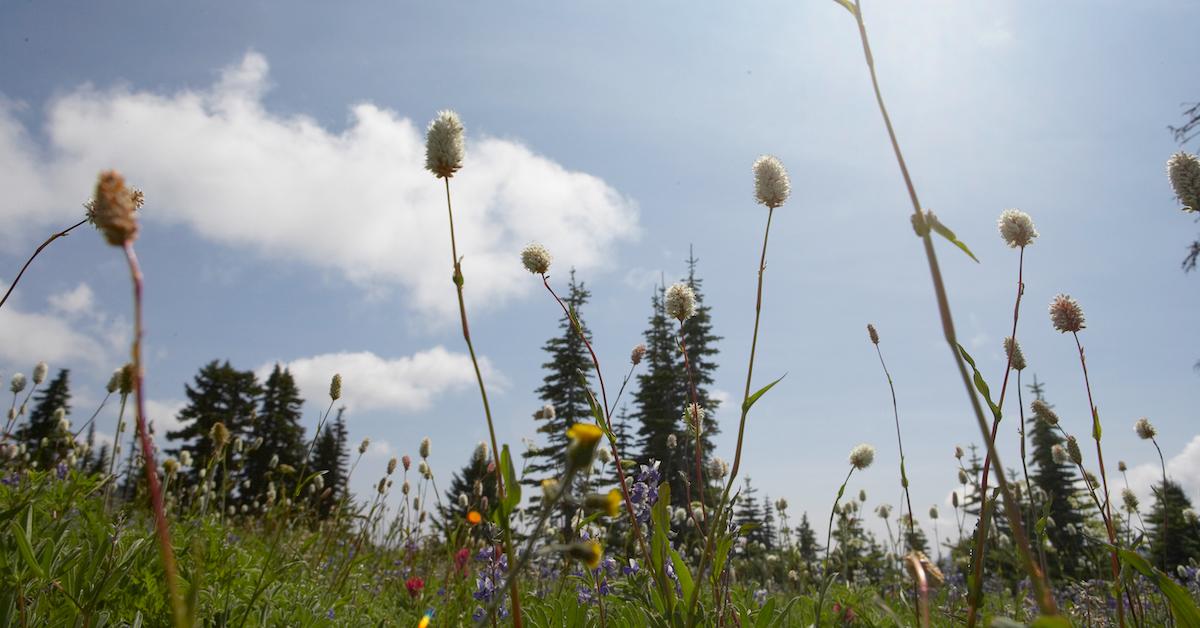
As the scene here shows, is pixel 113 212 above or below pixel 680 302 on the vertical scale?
below

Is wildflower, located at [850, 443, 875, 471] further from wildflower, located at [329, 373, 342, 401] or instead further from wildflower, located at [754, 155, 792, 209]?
wildflower, located at [329, 373, 342, 401]

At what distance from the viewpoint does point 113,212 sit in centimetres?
60

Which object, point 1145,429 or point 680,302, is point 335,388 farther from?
point 1145,429

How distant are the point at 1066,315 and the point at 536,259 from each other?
7.68 feet

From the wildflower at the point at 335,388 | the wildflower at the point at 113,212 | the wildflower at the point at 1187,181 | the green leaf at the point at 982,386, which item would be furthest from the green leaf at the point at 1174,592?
the wildflower at the point at 335,388

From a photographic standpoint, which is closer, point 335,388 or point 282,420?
point 335,388

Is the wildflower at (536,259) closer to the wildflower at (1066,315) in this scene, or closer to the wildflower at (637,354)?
the wildflower at (637,354)

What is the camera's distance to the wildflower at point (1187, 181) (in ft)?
5.61

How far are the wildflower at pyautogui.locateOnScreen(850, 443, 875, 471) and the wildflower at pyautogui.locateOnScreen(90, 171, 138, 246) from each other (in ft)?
11.6

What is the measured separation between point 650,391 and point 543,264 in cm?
2503

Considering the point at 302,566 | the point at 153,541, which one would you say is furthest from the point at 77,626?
the point at 302,566

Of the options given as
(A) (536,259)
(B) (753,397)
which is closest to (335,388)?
(A) (536,259)

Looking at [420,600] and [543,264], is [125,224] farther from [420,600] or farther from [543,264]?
[420,600]

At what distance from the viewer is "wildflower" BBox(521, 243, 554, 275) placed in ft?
7.86
